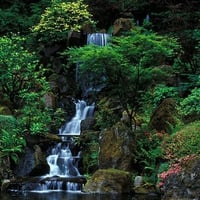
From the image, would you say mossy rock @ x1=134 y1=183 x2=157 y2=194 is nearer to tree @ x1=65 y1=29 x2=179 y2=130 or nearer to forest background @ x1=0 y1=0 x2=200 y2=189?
forest background @ x1=0 y1=0 x2=200 y2=189

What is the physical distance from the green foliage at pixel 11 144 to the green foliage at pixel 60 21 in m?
10.8

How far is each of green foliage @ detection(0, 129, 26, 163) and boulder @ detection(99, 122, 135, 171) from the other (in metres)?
3.67

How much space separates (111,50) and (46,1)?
17676mm

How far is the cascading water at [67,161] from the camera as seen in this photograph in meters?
15.5

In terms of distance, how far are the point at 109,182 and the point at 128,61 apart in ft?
16.0

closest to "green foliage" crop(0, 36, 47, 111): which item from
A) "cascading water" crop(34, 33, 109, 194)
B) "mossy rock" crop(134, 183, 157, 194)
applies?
"cascading water" crop(34, 33, 109, 194)

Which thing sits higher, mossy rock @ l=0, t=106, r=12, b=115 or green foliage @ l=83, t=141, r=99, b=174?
mossy rock @ l=0, t=106, r=12, b=115

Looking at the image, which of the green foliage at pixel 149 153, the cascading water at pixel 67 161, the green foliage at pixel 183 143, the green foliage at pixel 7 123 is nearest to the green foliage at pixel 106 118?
the cascading water at pixel 67 161

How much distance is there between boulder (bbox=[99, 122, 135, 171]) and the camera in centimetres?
1593

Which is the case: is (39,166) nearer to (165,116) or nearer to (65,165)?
(65,165)

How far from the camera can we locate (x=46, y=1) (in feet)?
106

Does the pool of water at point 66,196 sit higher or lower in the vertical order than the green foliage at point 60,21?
lower

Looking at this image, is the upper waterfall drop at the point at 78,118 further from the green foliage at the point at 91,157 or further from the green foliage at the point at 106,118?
the green foliage at the point at 91,157

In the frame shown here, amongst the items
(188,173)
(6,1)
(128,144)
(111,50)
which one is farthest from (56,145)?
(6,1)
